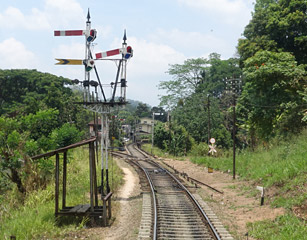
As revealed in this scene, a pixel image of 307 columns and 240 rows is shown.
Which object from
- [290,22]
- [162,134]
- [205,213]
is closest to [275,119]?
[290,22]

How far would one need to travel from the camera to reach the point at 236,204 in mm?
12031

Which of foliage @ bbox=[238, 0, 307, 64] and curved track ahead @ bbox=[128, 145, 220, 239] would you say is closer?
curved track ahead @ bbox=[128, 145, 220, 239]

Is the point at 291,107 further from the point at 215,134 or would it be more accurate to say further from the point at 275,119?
the point at 215,134

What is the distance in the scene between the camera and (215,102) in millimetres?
42250

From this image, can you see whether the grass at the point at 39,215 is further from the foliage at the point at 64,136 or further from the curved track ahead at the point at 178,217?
the curved track ahead at the point at 178,217

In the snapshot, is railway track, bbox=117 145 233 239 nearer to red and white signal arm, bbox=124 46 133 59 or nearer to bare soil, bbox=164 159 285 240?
bare soil, bbox=164 159 285 240

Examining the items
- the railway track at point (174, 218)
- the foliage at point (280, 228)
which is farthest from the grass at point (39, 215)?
the foliage at point (280, 228)

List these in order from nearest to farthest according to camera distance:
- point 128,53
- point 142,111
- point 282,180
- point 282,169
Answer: point 128,53 < point 282,180 < point 282,169 < point 142,111

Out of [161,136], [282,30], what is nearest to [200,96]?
[161,136]

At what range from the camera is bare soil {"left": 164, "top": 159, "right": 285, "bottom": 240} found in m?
9.56

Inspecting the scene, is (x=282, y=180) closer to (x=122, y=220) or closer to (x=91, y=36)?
(x=122, y=220)

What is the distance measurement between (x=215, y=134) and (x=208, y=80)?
20787 millimetres

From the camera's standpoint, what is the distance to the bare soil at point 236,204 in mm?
9564

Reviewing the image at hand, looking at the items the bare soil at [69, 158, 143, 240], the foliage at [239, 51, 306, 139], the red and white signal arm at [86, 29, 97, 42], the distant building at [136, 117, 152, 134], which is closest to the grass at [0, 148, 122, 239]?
the bare soil at [69, 158, 143, 240]
